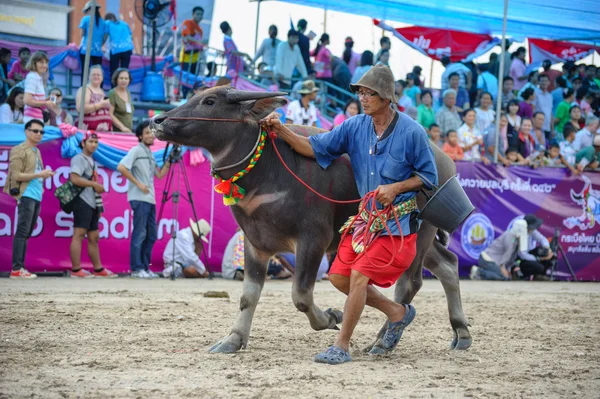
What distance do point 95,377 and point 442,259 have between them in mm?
3275

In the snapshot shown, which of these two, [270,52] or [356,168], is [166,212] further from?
[356,168]

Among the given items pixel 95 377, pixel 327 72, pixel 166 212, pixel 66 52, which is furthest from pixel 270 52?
pixel 95 377

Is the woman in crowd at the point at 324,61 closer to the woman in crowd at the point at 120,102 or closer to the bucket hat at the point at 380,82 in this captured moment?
the woman in crowd at the point at 120,102

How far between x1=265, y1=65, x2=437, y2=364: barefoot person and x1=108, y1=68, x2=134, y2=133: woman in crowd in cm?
742

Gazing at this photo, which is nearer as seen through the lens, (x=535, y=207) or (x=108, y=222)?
(x=108, y=222)

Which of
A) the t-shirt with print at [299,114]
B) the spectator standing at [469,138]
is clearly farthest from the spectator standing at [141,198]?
the spectator standing at [469,138]

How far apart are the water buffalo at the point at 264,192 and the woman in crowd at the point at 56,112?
671 centimetres

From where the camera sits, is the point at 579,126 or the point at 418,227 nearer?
the point at 418,227

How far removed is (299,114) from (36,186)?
506 centimetres

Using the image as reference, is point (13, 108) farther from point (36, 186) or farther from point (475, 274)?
point (475, 274)

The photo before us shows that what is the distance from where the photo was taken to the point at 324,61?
693 inches

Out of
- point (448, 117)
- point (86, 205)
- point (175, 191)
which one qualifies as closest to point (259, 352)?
point (86, 205)

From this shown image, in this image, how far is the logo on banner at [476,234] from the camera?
48.8ft

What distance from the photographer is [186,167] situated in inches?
509
